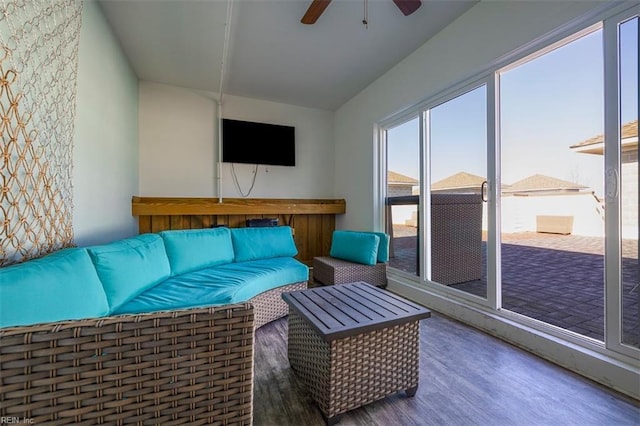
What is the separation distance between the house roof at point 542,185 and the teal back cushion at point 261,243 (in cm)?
234

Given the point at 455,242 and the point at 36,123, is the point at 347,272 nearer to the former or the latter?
the point at 455,242

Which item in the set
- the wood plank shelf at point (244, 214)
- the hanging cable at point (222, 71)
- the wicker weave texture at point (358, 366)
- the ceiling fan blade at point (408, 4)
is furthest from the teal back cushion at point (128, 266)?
the ceiling fan blade at point (408, 4)

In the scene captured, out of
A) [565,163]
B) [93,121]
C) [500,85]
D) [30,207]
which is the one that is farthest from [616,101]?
[93,121]

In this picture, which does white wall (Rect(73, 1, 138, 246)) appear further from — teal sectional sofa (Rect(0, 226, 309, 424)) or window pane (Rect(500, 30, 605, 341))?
window pane (Rect(500, 30, 605, 341))

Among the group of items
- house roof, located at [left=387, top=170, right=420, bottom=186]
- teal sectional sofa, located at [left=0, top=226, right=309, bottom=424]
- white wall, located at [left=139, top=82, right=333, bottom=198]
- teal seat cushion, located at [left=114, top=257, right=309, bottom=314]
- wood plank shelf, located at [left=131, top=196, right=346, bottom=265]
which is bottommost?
teal seat cushion, located at [left=114, top=257, right=309, bottom=314]

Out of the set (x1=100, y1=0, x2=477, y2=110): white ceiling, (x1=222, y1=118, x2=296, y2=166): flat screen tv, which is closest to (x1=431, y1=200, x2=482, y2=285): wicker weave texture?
(x1=100, y1=0, x2=477, y2=110): white ceiling

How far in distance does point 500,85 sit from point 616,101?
0.86m

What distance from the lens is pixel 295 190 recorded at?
4562 millimetres

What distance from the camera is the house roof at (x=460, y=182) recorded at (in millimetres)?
2504

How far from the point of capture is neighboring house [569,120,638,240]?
1.52 metres

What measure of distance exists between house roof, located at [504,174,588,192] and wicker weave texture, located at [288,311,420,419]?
1.57m

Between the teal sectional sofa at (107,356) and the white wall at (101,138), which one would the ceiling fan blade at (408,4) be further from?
the white wall at (101,138)

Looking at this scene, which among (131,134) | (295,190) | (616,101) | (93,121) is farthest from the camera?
(295,190)

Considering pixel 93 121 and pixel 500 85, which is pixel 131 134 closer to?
pixel 93 121
